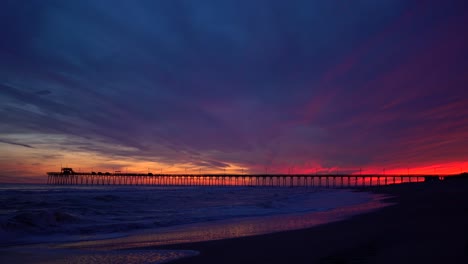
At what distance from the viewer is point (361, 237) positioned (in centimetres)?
733

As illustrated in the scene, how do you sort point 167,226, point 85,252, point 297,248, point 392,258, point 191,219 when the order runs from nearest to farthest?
point 392,258 < point 297,248 < point 85,252 < point 167,226 < point 191,219

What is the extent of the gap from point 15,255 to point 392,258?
287 inches

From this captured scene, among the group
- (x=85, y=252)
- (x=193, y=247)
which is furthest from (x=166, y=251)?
(x=85, y=252)

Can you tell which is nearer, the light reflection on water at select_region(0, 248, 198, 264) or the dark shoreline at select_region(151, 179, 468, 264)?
the dark shoreline at select_region(151, 179, 468, 264)

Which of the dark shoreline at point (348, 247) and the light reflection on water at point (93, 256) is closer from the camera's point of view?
the dark shoreline at point (348, 247)

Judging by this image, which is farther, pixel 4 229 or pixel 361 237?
pixel 4 229

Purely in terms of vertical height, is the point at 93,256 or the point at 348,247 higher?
the point at 348,247

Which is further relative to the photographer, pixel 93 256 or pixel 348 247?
pixel 93 256

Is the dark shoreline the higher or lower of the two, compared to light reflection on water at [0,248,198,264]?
higher

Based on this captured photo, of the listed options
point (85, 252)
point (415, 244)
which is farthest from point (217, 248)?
point (415, 244)

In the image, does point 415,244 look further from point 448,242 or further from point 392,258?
point 392,258

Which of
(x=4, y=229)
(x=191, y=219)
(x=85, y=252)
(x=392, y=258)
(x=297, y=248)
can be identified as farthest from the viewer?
(x=191, y=219)

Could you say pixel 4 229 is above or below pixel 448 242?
below

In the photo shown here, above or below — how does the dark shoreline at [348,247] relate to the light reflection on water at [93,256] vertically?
above
